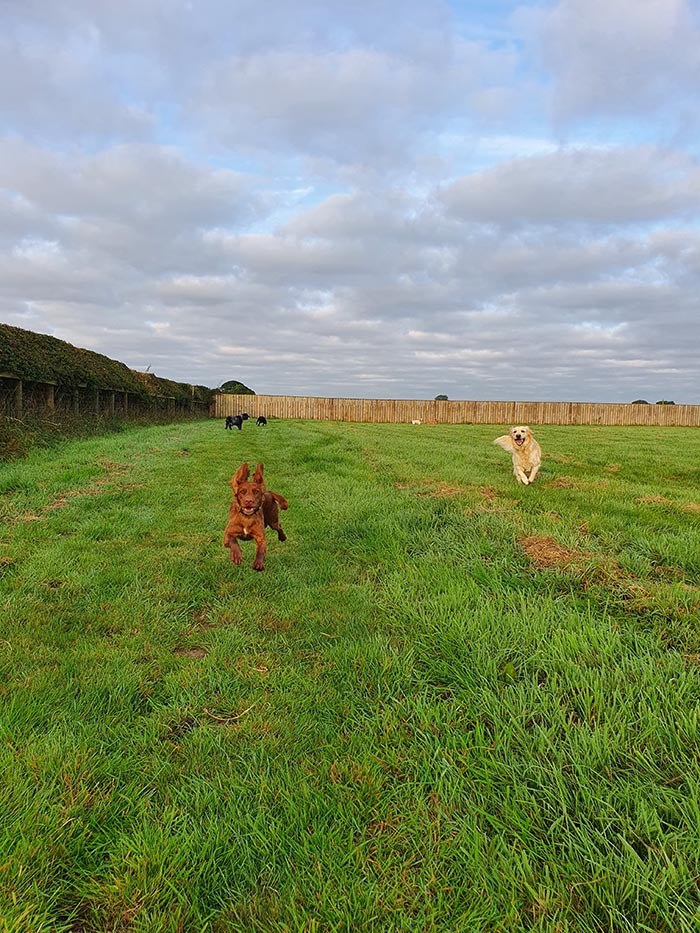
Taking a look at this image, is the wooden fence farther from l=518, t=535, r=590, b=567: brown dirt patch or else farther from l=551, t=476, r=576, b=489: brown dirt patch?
l=518, t=535, r=590, b=567: brown dirt patch

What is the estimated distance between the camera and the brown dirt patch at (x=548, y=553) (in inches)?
148

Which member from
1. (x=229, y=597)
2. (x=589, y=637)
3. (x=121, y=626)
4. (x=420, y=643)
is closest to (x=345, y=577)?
(x=229, y=597)

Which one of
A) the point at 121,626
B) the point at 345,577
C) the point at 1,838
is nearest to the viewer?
the point at 1,838

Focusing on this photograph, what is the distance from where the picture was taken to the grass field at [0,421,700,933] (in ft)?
4.85

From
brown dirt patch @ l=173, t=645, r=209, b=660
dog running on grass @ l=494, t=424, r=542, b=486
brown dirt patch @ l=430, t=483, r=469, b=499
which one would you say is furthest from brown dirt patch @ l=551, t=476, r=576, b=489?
brown dirt patch @ l=173, t=645, r=209, b=660

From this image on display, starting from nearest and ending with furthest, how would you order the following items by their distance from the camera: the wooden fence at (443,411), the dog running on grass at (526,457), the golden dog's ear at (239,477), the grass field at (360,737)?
1. the grass field at (360,737)
2. the golden dog's ear at (239,477)
3. the dog running on grass at (526,457)
4. the wooden fence at (443,411)

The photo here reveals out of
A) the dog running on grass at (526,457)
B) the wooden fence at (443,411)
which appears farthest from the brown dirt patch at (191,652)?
the wooden fence at (443,411)

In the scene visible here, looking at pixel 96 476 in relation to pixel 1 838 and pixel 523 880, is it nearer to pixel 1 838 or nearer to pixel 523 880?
pixel 1 838

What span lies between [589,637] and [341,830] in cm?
161

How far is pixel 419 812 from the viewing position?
1.77 m

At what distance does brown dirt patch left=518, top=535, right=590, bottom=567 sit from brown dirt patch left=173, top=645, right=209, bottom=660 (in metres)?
2.46

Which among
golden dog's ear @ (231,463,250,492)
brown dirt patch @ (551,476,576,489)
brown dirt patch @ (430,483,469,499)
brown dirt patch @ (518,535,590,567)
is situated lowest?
brown dirt patch @ (518,535,590,567)

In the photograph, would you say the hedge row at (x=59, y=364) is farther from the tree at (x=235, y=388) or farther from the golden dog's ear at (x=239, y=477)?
the tree at (x=235, y=388)

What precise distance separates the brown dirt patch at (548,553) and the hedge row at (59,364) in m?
13.4
